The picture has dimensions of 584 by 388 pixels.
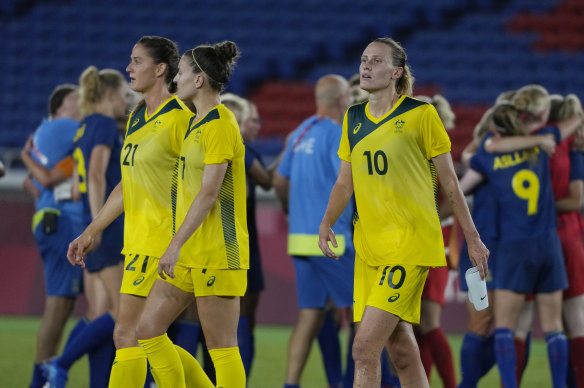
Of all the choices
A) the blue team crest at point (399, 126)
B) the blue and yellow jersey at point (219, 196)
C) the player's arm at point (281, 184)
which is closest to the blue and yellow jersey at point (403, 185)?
the blue team crest at point (399, 126)

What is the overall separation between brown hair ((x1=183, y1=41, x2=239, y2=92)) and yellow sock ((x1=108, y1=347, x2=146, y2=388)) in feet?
4.44

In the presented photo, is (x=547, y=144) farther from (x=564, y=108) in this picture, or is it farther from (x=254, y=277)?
(x=254, y=277)

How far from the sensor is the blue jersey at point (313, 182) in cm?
612

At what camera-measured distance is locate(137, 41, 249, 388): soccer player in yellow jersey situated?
438 centimetres

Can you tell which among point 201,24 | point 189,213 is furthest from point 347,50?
point 189,213

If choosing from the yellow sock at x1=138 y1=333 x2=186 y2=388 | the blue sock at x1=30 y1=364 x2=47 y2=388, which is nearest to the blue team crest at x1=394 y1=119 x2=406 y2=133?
the yellow sock at x1=138 y1=333 x2=186 y2=388

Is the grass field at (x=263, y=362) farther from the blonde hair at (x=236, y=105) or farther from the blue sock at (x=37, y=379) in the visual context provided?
the blonde hair at (x=236, y=105)

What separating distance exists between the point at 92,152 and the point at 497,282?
8.60 ft

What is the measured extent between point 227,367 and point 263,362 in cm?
377

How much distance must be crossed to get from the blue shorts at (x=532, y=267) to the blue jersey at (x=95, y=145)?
2491mm

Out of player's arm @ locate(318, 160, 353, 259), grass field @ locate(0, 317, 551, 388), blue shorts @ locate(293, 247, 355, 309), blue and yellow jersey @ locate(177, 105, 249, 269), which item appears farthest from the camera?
grass field @ locate(0, 317, 551, 388)

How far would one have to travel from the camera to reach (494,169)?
590 centimetres

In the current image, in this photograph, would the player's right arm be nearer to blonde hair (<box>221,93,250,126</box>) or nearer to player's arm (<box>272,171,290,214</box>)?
blonde hair (<box>221,93,250,126</box>)

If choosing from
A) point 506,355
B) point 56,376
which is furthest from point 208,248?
point 506,355
